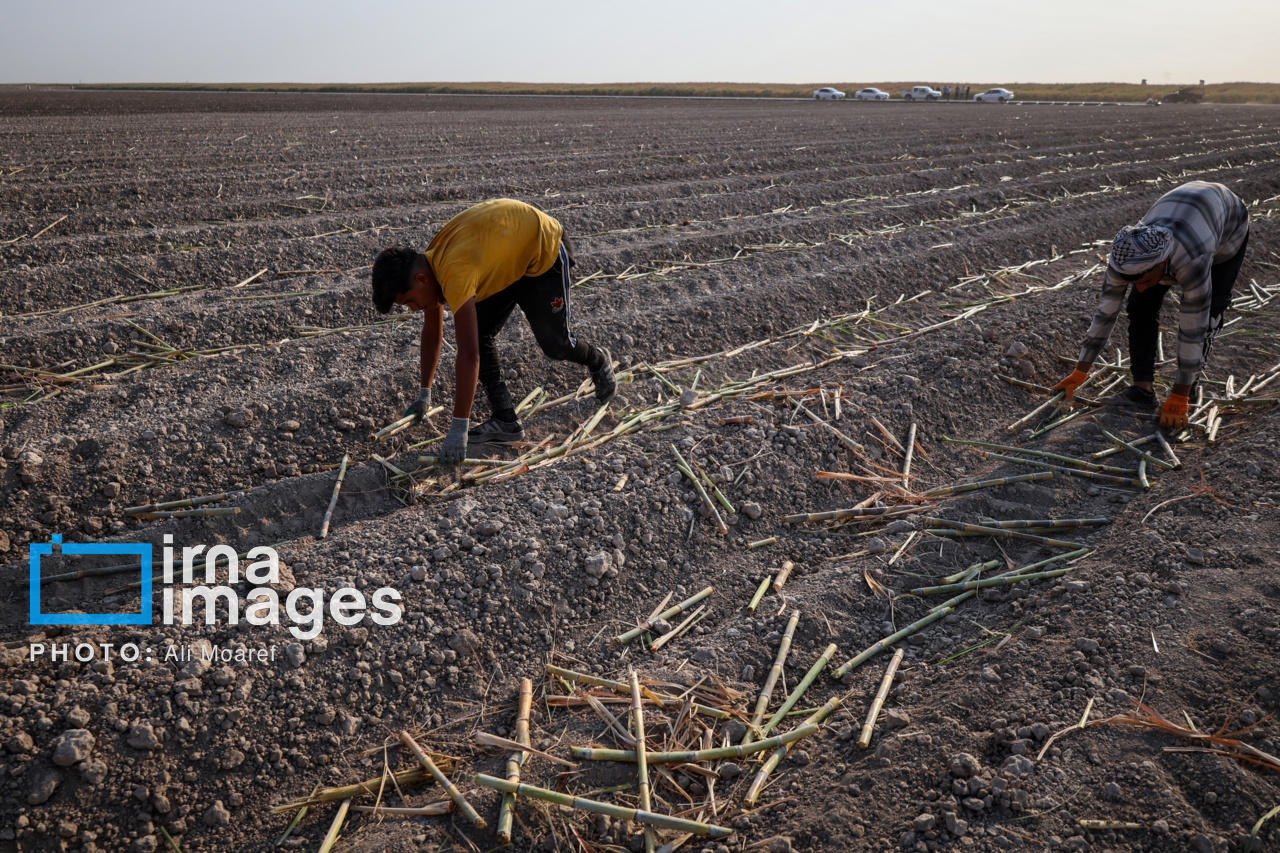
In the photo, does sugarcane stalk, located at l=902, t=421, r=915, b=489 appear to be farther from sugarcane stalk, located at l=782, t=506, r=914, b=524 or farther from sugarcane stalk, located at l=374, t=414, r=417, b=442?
sugarcane stalk, located at l=374, t=414, r=417, b=442

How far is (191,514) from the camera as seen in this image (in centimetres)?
343

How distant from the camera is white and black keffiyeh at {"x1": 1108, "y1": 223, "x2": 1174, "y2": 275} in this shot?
144 inches

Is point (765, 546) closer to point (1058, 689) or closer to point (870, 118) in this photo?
point (1058, 689)

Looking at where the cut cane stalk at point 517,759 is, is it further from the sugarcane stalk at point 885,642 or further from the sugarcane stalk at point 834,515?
the sugarcane stalk at point 834,515

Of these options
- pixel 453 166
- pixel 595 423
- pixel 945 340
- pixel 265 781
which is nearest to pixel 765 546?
pixel 595 423

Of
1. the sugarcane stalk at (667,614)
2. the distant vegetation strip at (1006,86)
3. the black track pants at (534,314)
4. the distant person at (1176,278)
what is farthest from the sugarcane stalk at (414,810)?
the distant vegetation strip at (1006,86)

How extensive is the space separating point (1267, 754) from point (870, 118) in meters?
23.2

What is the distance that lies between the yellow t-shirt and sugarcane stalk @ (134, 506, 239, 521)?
4.68ft

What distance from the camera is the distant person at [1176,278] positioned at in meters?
3.75

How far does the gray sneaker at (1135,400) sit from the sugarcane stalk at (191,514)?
16.1 feet

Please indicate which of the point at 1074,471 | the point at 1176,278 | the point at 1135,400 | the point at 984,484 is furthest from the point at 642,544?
the point at 1135,400

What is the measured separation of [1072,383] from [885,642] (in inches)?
101

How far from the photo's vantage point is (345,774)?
8.02 feet

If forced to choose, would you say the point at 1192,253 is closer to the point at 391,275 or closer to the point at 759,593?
the point at 759,593
